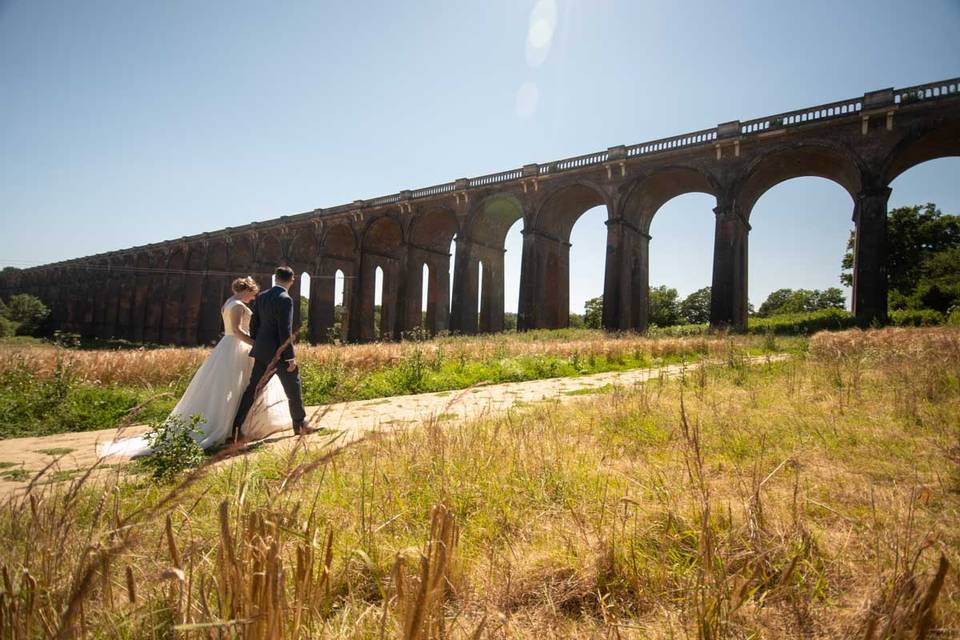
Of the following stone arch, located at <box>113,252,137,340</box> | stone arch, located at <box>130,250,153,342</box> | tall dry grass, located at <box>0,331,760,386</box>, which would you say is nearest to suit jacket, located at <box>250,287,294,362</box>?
tall dry grass, located at <box>0,331,760,386</box>

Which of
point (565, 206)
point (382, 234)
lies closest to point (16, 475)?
point (565, 206)

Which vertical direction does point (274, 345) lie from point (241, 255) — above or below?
below

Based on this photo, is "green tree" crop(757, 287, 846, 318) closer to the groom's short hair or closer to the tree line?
the tree line

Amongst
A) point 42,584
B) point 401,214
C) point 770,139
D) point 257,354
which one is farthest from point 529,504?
point 401,214

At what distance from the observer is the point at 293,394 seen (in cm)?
438

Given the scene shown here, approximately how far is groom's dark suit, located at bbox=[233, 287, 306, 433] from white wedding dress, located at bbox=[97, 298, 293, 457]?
13 cm

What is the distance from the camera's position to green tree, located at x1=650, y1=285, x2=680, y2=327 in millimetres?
56594

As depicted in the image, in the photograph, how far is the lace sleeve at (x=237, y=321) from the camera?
455cm

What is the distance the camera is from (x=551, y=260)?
26219 millimetres

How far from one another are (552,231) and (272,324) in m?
23.3

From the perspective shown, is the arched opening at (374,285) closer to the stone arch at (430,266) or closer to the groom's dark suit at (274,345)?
the stone arch at (430,266)

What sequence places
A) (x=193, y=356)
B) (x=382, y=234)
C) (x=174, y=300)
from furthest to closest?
(x=174, y=300), (x=382, y=234), (x=193, y=356)

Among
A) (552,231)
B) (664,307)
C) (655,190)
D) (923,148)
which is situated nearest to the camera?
(923,148)

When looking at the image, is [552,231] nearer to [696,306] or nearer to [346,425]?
[346,425]
